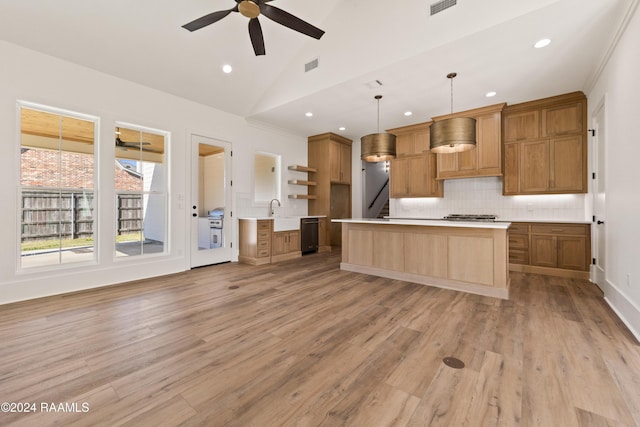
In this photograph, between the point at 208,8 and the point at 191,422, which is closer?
the point at 191,422

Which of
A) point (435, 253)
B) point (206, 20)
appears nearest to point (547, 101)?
point (435, 253)

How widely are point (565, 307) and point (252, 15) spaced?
4.67 m

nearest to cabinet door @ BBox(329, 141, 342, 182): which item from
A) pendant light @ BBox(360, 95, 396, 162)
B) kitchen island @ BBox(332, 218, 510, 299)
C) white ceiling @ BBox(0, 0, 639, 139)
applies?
white ceiling @ BBox(0, 0, 639, 139)

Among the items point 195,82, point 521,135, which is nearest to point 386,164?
point 521,135

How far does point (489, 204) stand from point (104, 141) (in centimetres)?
680

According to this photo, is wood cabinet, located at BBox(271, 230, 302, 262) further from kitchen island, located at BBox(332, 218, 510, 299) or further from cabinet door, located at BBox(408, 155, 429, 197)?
cabinet door, located at BBox(408, 155, 429, 197)

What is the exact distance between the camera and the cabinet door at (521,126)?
471 centimetres

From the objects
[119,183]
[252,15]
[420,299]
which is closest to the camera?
[252,15]

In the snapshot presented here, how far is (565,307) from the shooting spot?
9.73 feet

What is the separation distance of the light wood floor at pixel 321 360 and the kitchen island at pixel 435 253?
30 cm

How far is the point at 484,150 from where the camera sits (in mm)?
5012

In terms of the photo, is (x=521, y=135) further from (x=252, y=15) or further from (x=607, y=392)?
(x=252, y=15)

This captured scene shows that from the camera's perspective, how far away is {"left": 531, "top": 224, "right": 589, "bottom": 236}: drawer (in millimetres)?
4148

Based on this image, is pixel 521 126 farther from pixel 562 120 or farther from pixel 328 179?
pixel 328 179
